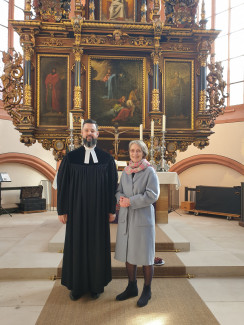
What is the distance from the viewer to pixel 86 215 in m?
2.97

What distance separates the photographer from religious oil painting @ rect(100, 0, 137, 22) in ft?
21.9

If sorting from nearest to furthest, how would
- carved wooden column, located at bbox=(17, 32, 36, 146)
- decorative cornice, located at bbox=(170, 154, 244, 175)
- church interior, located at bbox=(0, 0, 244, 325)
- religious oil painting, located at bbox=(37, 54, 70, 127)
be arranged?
church interior, located at bbox=(0, 0, 244, 325)
carved wooden column, located at bbox=(17, 32, 36, 146)
religious oil painting, located at bbox=(37, 54, 70, 127)
decorative cornice, located at bbox=(170, 154, 244, 175)

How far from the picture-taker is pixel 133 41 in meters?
6.68

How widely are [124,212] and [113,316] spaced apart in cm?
94

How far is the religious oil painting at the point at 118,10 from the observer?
6676 mm

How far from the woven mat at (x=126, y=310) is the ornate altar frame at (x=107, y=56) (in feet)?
12.4

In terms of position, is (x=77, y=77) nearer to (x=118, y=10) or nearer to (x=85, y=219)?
(x=118, y=10)

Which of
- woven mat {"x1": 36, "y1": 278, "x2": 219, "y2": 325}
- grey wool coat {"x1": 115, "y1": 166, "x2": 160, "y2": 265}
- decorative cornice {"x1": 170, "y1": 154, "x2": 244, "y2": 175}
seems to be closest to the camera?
woven mat {"x1": 36, "y1": 278, "x2": 219, "y2": 325}

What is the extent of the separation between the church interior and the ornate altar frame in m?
0.02

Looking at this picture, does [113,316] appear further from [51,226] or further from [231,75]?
[231,75]

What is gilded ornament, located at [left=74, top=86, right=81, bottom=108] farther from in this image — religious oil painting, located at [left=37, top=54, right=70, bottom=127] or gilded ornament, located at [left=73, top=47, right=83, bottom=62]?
gilded ornament, located at [left=73, top=47, right=83, bottom=62]

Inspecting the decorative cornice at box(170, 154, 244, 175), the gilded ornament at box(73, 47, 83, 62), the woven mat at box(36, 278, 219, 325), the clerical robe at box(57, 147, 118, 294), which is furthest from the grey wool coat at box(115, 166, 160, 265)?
the decorative cornice at box(170, 154, 244, 175)

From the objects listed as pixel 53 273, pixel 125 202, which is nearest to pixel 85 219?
pixel 125 202

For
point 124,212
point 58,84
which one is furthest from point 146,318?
point 58,84
